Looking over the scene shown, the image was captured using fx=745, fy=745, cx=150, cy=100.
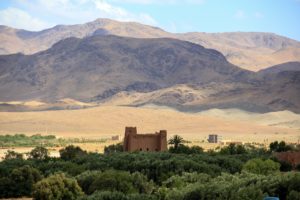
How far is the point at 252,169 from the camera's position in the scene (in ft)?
140

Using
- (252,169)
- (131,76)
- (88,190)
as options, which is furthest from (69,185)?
(131,76)

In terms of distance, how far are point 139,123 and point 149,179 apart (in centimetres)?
7508

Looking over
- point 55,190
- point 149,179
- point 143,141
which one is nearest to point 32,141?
point 143,141

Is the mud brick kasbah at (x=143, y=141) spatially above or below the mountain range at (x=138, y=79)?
below

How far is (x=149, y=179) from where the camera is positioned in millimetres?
42750

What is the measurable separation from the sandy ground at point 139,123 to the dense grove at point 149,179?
55325 millimetres

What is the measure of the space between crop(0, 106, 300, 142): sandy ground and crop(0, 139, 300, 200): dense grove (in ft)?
182

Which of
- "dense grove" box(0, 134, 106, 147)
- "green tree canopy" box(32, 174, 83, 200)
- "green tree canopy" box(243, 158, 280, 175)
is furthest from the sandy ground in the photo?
"green tree canopy" box(32, 174, 83, 200)

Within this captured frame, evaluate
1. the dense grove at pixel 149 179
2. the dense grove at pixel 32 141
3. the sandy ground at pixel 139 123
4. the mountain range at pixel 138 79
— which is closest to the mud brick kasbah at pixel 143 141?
the dense grove at pixel 149 179

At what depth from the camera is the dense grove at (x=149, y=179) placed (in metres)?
25.6

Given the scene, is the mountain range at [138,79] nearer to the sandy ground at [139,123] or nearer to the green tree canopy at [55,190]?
the sandy ground at [139,123]

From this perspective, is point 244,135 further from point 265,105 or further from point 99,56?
point 99,56

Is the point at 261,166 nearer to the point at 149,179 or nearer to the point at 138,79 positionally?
the point at 149,179

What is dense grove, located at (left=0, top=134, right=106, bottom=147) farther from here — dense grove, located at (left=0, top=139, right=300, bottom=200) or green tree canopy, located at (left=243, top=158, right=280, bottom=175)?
green tree canopy, located at (left=243, top=158, right=280, bottom=175)
